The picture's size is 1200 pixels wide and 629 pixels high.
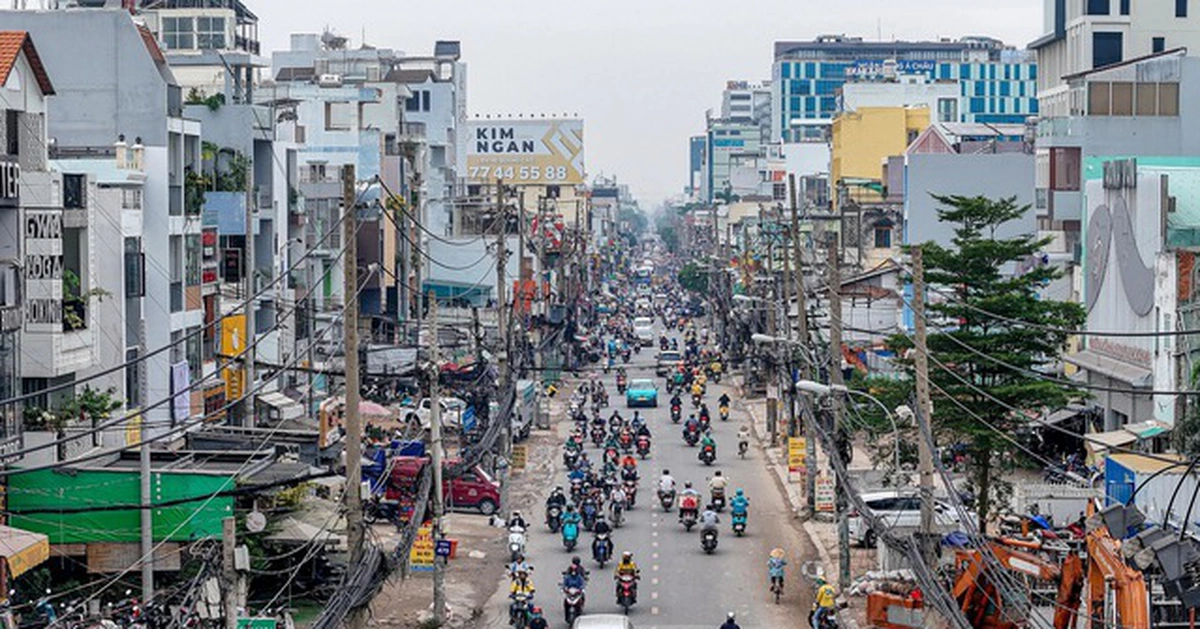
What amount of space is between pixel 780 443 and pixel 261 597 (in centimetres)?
3486

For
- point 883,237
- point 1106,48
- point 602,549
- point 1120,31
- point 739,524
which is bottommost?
point 739,524

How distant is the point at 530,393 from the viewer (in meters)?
73.9

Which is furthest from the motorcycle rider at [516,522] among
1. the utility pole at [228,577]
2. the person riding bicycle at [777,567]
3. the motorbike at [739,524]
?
the utility pole at [228,577]

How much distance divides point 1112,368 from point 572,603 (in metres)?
18.9

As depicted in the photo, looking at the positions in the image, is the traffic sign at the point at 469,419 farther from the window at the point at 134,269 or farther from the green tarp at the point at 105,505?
the green tarp at the point at 105,505

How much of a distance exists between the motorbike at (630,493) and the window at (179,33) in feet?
142

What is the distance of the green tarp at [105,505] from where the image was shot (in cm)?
3628

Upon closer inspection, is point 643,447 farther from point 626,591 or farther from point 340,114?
point 340,114

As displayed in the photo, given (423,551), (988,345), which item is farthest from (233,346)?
(988,345)

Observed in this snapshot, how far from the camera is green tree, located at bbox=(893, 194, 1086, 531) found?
4538 cm

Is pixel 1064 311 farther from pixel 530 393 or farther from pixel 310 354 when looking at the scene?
pixel 530 393

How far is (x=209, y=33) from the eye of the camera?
9206 centimetres

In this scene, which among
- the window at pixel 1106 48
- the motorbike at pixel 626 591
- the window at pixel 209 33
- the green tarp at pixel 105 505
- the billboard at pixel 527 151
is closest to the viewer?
the green tarp at pixel 105 505

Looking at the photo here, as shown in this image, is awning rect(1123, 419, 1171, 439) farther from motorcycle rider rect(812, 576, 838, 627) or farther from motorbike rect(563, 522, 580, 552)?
motorbike rect(563, 522, 580, 552)
